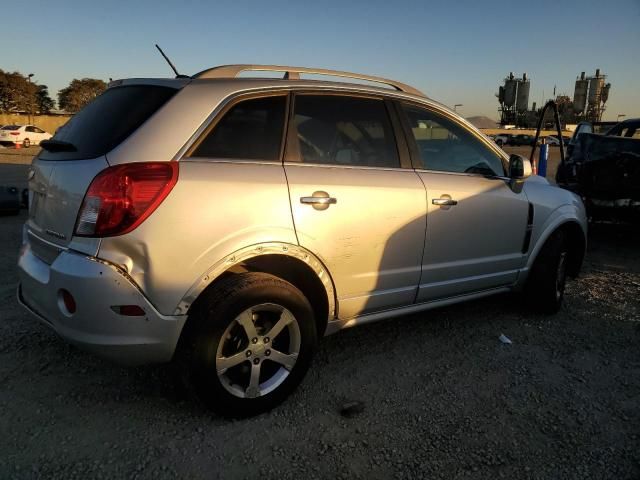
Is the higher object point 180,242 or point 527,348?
point 180,242

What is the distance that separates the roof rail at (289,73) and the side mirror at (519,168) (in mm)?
870

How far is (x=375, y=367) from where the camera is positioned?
3205 millimetres

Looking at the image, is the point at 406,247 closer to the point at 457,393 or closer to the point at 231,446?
the point at 457,393

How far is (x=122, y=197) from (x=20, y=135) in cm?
3090

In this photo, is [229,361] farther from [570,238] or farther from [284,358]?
[570,238]

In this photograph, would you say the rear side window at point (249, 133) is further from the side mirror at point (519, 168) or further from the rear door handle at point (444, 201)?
the side mirror at point (519, 168)

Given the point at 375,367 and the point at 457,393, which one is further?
the point at 375,367

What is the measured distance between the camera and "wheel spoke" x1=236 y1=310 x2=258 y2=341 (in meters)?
2.45

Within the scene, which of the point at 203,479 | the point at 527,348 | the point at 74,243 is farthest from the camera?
the point at 527,348

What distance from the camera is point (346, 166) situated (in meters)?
2.89

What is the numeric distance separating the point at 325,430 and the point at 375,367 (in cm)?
78

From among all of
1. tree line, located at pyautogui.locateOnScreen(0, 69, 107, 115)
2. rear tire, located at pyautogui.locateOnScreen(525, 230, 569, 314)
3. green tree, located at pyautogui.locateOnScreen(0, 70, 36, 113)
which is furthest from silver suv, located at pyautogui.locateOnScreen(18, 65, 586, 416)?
green tree, located at pyautogui.locateOnScreen(0, 70, 36, 113)

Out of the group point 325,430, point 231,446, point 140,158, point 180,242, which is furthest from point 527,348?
point 140,158

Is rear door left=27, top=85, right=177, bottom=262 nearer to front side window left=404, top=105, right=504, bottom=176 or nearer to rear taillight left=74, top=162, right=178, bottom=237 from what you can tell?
rear taillight left=74, top=162, right=178, bottom=237
